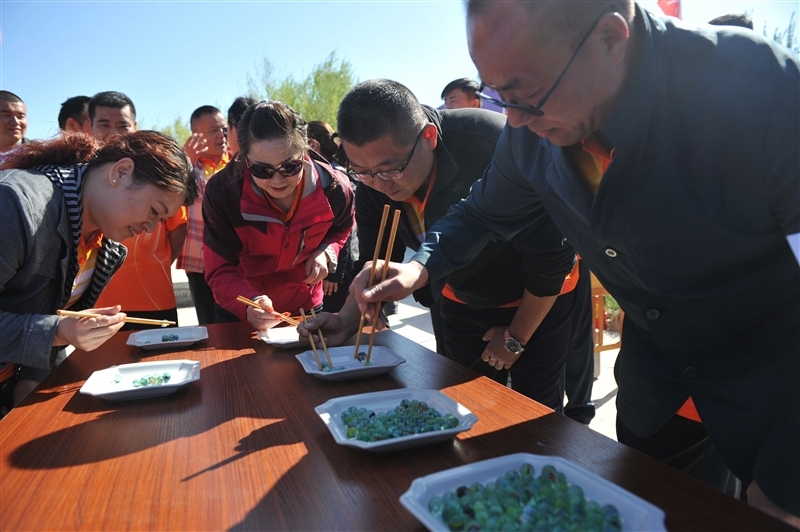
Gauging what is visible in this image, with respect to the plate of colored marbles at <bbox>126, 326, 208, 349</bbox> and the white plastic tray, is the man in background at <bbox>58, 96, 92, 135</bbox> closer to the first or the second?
the plate of colored marbles at <bbox>126, 326, 208, 349</bbox>

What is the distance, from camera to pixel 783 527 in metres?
0.73

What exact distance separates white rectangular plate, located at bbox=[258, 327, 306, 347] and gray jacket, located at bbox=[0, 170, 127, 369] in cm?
60

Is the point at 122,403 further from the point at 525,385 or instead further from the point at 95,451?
the point at 525,385

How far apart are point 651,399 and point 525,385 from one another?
0.81m

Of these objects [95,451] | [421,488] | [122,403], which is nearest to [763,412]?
[421,488]

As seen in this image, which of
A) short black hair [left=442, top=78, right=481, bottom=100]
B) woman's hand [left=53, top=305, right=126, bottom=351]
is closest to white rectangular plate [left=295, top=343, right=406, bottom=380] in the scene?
woman's hand [left=53, top=305, right=126, bottom=351]

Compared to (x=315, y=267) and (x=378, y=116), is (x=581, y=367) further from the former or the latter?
(x=378, y=116)

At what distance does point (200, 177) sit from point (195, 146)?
21 centimetres

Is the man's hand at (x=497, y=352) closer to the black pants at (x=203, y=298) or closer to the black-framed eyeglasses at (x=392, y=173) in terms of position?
the black-framed eyeglasses at (x=392, y=173)

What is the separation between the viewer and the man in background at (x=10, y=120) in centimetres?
376

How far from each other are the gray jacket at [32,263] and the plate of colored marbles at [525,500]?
115 cm

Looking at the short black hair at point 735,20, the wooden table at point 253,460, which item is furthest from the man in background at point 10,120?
the short black hair at point 735,20

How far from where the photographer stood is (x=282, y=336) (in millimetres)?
1922

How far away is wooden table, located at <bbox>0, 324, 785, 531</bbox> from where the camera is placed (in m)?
0.83
